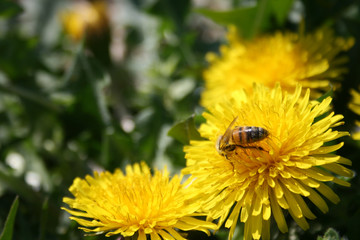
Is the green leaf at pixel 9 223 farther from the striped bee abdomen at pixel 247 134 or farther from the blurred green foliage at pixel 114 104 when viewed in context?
the striped bee abdomen at pixel 247 134

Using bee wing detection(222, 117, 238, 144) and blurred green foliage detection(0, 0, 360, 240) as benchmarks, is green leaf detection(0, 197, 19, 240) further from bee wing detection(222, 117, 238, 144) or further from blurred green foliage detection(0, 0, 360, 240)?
bee wing detection(222, 117, 238, 144)

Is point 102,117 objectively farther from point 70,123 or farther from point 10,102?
point 10,102

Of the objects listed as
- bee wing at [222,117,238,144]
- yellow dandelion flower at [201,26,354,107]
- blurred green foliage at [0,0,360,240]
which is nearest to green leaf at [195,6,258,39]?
blurred green foliage at [0,0,360,240]

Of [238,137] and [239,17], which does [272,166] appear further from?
[239,17]

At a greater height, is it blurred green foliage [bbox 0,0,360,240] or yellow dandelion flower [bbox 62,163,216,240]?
blurred green foliage [bbox 0,0,360,240]

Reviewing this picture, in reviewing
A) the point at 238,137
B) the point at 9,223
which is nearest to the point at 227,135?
the point at 238,137

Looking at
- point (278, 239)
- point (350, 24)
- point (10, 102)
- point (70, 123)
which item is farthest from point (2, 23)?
point (278, 239)
